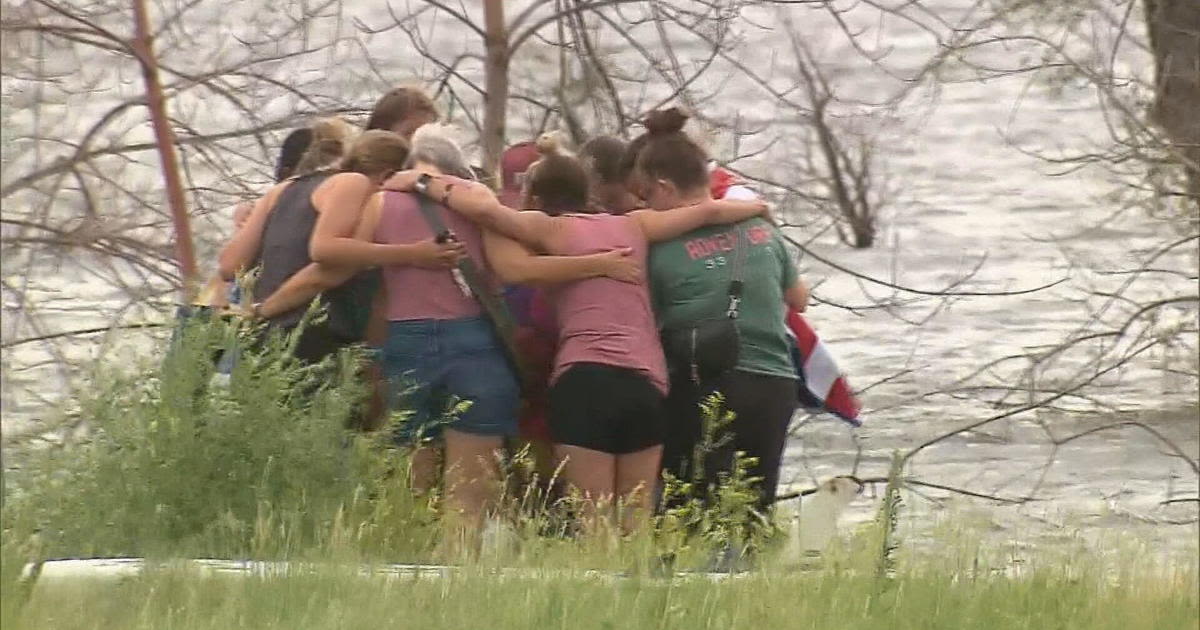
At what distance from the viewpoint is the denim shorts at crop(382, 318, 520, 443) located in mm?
6219

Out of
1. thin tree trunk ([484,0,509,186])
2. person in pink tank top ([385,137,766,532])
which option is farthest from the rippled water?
person in pink tank top ([385,137,766,532])

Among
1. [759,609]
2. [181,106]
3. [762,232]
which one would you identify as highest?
[181,106]

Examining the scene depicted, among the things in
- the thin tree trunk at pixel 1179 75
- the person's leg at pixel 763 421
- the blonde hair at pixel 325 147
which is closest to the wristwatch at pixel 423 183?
the blonde hair at pixel 325 147

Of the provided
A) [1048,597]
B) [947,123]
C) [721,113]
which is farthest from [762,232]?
[947,123]

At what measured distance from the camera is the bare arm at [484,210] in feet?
20.3

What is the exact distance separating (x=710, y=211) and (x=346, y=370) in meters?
1.15

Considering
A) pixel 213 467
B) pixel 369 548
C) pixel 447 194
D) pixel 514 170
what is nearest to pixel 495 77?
pixel 514 170

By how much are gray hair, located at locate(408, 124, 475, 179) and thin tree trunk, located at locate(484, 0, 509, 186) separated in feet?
9.84

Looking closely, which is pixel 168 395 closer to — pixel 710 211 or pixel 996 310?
pixel 710 211

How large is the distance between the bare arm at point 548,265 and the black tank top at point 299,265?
1.31ft

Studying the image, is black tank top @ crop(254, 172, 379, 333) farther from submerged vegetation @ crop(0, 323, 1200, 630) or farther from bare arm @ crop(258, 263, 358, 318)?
submerged vegetation @ crop(0, 323, 1200, 630)

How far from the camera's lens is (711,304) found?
20.9 feet

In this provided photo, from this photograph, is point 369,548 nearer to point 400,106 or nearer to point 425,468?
point 425,468

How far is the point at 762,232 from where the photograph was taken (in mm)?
6504
